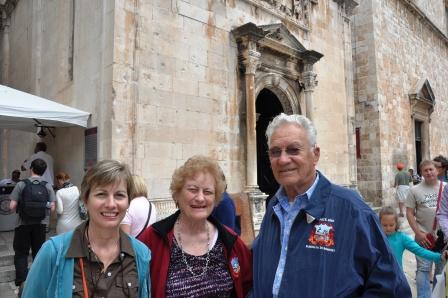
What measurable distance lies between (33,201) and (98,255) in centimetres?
353

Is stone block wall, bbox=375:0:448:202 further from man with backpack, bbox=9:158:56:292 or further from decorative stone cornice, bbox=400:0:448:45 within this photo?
man with backpack, bbox=9:158:56:292

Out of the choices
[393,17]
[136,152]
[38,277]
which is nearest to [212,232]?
[38,277]

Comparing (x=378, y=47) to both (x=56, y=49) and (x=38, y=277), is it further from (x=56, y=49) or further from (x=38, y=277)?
(x=38, y=277)

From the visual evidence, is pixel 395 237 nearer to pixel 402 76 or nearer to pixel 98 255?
pixel 98 255

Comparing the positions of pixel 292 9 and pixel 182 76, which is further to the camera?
pixel 292 9

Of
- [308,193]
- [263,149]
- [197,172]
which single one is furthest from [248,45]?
[308,193]

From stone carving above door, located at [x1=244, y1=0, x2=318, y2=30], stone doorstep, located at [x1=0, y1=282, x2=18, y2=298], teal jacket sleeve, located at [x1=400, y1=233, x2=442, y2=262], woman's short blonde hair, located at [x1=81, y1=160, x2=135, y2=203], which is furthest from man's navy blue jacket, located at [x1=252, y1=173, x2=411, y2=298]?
stone carving above door, located at [x1=244, y1=0, x2=318, y2=30]

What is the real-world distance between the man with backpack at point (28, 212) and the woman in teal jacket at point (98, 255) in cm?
341

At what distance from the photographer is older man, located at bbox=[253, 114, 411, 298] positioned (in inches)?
63.9

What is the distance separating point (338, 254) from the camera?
165cm

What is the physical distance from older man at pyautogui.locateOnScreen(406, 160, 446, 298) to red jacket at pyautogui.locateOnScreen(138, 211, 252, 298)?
2.87 metres

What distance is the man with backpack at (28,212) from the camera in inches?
189

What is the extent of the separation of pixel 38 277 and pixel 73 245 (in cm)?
20

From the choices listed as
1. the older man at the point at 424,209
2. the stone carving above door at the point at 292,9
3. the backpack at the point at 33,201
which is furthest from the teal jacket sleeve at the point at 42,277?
the stone carving above door at the point at 292,9
